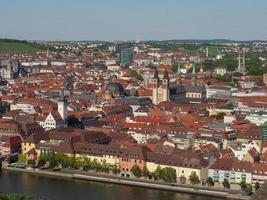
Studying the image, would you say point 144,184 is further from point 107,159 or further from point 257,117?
point 257,117

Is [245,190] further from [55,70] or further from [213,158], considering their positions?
[55,70]

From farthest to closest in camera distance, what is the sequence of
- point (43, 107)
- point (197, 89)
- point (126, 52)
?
point (126, 52), point (197, 89), point (43, 107)

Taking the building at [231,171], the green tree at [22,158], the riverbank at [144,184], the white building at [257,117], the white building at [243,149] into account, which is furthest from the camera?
the white building at [257,117]

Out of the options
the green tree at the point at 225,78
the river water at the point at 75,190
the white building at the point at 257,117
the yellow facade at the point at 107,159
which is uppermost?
the green tree at the point at 225,78

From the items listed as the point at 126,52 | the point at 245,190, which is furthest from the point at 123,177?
the point at 126,52

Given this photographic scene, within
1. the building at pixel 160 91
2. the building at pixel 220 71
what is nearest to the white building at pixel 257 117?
the building at pixel 160 91

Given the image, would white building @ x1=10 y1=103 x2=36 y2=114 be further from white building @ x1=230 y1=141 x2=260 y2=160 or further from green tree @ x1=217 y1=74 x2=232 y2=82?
green tree @ x1=217 y1=74 x2=232 y2=82

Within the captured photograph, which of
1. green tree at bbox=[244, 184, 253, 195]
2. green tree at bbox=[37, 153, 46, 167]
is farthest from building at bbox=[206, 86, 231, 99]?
green tree at bbox=[244, 184, 253, 195]

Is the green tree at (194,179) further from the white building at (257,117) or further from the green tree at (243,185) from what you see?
the white building at (257,117)
